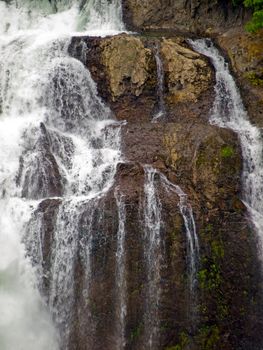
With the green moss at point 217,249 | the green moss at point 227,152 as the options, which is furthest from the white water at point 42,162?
the green moss at point 217,249

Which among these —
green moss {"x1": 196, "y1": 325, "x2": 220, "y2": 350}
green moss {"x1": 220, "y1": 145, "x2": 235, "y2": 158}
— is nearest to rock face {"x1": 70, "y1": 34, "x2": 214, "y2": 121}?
green moss {"x1": 220, "y1": 145, "x2": 235, "y2": 158}

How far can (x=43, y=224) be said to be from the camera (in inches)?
501

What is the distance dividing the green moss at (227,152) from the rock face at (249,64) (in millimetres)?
2420

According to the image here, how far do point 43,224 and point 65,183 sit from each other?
1.78 meters

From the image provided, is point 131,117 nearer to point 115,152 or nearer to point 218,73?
point 115,152

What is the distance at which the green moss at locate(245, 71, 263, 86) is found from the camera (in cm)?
1703

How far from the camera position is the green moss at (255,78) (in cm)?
1703

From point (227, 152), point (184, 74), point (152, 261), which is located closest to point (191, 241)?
point (152, 261)

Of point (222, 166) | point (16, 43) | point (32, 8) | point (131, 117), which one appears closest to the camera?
point (222, 166)

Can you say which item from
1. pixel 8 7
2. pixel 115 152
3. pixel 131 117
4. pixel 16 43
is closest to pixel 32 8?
pixel 8 7

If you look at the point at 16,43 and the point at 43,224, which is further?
the point at 16,43

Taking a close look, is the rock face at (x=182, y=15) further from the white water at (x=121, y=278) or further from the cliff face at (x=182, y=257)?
the white water at (x=121, y=278)

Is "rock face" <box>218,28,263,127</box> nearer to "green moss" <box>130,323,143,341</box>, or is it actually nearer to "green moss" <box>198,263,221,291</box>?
"green moss" <box>198,263,221,291</box>

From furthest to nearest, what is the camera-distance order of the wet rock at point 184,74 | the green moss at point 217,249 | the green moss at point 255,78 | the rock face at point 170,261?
the green moss at point 255,78
the wet rock at point 184,74
the green moss at point 217,249
the rock face at point 170,261
